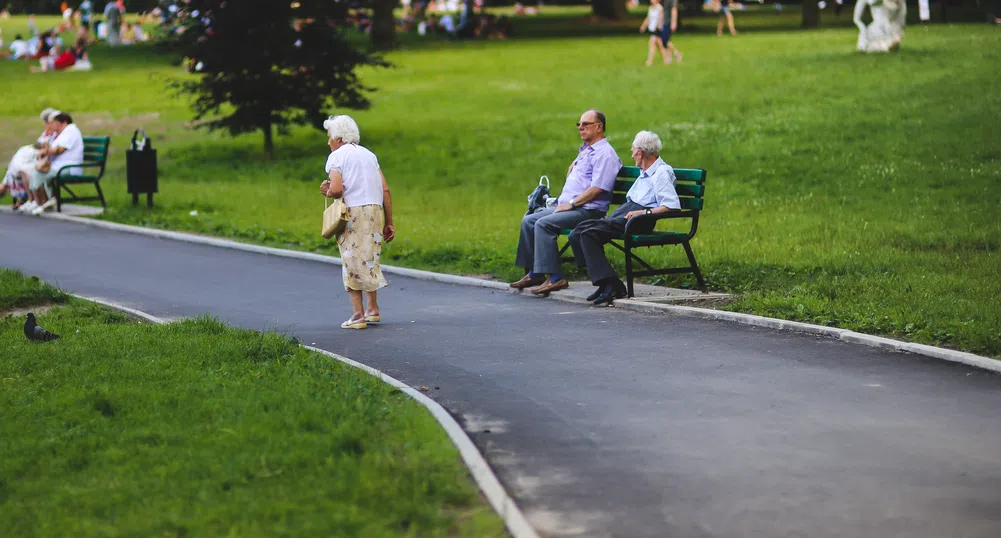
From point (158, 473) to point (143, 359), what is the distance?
291cm

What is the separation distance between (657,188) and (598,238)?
0.75 metres

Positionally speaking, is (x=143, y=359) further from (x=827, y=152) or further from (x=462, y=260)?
(x=827, y=152)

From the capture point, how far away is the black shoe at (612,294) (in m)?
12.1

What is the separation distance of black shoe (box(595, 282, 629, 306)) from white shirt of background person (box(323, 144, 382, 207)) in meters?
2.30

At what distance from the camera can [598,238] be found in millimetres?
12445

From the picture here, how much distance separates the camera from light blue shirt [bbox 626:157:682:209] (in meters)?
12.6

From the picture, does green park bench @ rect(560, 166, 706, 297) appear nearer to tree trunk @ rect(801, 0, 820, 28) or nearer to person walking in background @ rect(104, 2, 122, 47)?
tree trunk @ rect(801, 0, 820, 28)

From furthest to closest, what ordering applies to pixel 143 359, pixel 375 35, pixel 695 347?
pixel 375 35 < pixel 695 347 < pixel 143 359

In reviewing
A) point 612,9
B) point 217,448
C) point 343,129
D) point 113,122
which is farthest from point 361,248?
point 612,9

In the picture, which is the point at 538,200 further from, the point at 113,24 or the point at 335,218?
the point at 113,24

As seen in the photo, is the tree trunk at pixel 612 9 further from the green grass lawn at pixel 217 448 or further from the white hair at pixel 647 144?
the green grass lawn at pixel 217 448

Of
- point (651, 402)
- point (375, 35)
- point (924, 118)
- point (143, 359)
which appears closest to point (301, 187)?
point (924, 118)

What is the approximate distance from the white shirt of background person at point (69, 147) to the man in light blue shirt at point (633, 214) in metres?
11.2

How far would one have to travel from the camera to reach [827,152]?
72.3 ft
